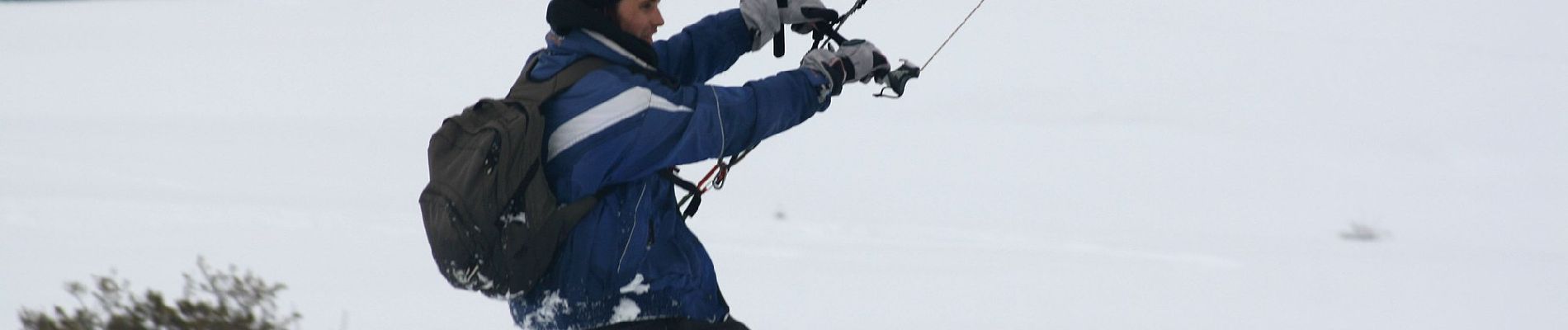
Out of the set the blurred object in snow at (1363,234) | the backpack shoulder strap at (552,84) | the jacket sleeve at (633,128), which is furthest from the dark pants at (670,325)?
the blurred object in snow at (1363,234)

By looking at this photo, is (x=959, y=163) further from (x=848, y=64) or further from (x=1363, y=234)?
(x=848, y=64)

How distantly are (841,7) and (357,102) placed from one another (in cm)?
489

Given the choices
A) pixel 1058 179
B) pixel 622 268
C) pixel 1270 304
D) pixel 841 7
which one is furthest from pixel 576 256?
pixel 841 7

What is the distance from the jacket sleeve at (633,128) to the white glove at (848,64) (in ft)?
0.67

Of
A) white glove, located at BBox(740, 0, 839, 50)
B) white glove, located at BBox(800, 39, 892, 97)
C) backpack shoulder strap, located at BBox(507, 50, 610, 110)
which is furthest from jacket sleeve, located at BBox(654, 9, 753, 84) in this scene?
backpack shoulder strap, located at BBox(507, 50, 610, 110)

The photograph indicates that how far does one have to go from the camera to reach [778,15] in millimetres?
3426

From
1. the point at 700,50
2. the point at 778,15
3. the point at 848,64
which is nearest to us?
the point at 848,64

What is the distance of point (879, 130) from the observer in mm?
15320

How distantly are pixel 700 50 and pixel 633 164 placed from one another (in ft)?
2.36

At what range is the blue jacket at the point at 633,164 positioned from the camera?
2.59m

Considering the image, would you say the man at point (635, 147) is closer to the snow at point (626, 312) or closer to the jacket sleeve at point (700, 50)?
the snow at point (626, 312)

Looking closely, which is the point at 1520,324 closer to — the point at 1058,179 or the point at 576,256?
the point at 576,256

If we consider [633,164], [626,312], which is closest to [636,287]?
[626,312]

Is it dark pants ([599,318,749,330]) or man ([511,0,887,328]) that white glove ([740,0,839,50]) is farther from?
dark pants ([599,318,749,330])
